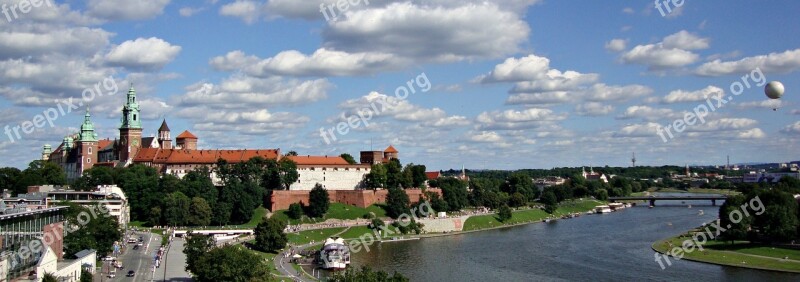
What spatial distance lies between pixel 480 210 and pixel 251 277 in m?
64.9

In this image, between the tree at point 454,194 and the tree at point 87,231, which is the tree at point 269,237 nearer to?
the tree at point 87,231

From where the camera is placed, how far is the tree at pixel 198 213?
75562mm

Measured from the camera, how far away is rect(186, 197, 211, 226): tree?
75562mm

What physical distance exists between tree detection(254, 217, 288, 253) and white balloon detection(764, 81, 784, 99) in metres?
38.5

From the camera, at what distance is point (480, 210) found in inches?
4102

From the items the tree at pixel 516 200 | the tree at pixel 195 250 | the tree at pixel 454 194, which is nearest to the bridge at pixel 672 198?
the tree at pixel 516 200

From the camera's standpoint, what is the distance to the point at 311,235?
77.2 m

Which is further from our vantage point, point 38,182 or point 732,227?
point 38,182

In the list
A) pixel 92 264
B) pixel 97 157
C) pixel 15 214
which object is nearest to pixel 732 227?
pixel 92 264

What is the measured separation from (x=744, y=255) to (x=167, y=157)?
71.2 meters

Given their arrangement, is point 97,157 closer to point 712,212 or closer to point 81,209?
point 81,209

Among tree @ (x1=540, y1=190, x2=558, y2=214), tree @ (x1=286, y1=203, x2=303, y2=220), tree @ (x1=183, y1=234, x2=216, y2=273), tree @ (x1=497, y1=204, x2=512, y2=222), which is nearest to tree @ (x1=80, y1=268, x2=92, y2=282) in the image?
tree @ (x1=183, y1=234, x2=216, y2=273)

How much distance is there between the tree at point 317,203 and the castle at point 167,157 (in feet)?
47.0

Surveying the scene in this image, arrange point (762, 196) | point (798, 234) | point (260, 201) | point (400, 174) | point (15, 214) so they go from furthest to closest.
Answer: point (400, 174) → point (260, 201) → point (762, 196) → point (798, 234) → point (15, 214)
